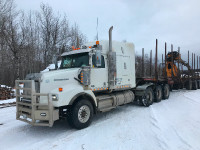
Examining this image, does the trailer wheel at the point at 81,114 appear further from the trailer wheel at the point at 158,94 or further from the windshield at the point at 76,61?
the trailer wheel at the point at 158,94

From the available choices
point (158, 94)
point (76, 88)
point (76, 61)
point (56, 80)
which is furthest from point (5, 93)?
point (158, 94)

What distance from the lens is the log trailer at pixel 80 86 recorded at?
187 inches

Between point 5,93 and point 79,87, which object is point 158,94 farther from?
point 5,93

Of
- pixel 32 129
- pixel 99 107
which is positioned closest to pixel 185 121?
pixel 99 107

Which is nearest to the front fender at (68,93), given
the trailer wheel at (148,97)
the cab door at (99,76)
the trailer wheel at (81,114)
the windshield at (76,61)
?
the trailer wheel at (81,114)

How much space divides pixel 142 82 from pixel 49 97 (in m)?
6.97

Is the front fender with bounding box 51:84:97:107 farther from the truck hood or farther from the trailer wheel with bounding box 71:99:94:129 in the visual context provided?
the trailer wheel with bounding box 71:99:94:129

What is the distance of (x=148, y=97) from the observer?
377 inches

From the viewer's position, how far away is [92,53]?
19.8 ft

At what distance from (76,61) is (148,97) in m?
5.57

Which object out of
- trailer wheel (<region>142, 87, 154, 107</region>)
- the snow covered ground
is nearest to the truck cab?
the snow covered ground

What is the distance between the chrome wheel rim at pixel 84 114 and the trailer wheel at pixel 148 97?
467 cm

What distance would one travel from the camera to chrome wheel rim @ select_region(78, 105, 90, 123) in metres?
5.36

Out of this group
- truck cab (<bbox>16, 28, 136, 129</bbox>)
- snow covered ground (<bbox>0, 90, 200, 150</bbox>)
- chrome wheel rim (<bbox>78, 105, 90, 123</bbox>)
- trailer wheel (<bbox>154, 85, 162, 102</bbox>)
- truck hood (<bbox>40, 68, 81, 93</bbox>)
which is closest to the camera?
snow covered ground (<bbox>0, 90, 200, 150</bbox>)
